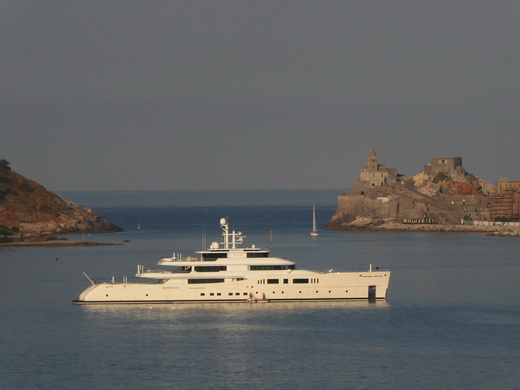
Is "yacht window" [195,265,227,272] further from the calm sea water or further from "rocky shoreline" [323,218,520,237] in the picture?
"rocky shoreline" [323,218,520,237]

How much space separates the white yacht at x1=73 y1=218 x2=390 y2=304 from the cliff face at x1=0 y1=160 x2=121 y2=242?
299 ft

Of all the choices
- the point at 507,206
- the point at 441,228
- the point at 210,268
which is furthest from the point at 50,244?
the point at 507,206

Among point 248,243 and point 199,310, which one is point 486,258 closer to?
point 248,243

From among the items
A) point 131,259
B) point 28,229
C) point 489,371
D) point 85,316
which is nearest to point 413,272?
point 131,259

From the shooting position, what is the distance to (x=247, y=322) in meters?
68.3

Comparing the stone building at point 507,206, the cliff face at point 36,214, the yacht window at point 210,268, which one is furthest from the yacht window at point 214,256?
the stone building at point 507,206

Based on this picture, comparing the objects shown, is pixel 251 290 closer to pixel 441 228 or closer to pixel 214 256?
pixel 214 256

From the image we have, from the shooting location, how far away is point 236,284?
74.4 m

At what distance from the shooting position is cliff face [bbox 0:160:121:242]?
171m

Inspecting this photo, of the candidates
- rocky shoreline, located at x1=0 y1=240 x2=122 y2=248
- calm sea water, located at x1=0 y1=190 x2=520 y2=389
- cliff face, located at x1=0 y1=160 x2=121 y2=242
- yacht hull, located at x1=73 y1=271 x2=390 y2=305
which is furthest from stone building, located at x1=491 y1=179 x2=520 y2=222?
yacht hull, located at x1=73 y1=271 x2=390 y2=305

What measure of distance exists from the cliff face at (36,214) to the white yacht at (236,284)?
9123 cm

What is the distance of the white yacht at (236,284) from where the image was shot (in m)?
74.2

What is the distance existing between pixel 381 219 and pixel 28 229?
64.7m

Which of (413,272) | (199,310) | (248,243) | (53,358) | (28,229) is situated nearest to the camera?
(53,358)
